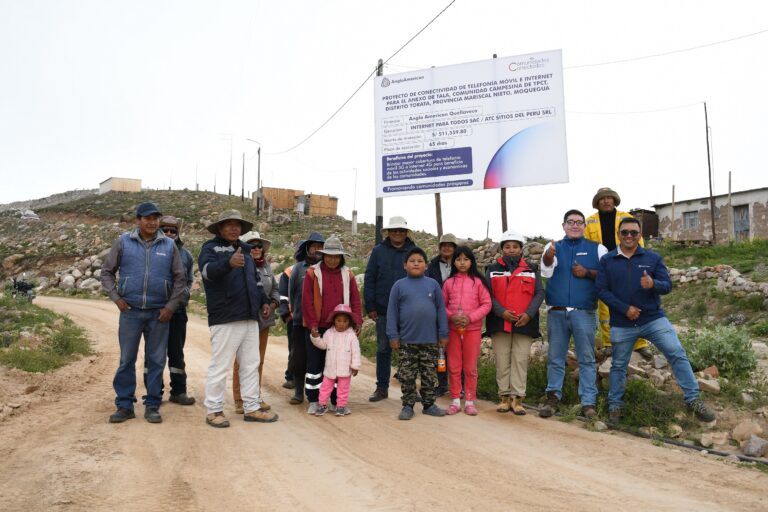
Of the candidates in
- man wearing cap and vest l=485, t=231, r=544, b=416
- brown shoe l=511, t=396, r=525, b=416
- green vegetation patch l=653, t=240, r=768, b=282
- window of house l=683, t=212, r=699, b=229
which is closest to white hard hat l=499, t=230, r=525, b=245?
man wearing cap and vest l=485, t=231, r=544, b=416

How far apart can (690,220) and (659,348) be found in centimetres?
3056

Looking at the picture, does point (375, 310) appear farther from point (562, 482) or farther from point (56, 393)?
point (56, 393)

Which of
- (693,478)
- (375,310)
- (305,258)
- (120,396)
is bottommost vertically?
(693,478)

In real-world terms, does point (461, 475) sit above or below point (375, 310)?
below

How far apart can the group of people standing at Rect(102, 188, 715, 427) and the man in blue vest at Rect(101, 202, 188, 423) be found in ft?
0.04

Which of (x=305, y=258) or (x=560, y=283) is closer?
(x=560, y=283)

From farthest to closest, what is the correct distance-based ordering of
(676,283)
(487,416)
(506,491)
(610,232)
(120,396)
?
(676,283) < (610,232) < (487,416) < (120,396) < (506,491)

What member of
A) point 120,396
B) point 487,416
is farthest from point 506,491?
point 120,396

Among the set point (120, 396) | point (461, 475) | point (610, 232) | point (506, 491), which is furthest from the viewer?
point (610, 232)

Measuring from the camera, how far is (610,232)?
6.87 meters

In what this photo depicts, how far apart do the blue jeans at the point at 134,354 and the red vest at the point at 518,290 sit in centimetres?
366

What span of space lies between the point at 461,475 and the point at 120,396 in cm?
352

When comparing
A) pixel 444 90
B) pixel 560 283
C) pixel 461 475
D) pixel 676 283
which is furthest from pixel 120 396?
pixel 676 283

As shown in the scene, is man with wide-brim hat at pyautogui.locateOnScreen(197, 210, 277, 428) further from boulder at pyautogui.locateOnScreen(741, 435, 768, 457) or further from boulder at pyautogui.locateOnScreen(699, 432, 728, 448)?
boulder at pyautogui.locateOnScreen(741, 435, 768, 457)
